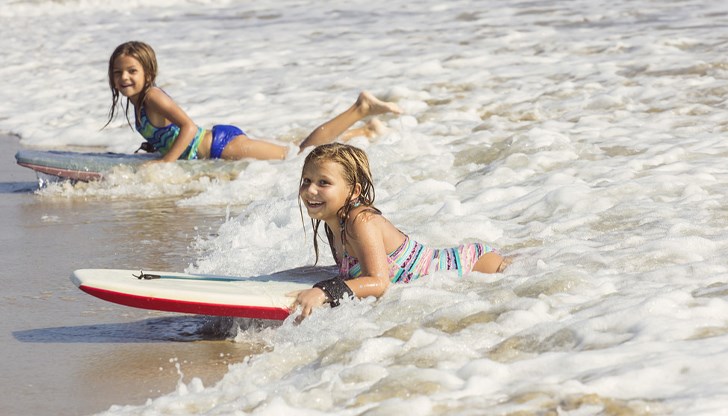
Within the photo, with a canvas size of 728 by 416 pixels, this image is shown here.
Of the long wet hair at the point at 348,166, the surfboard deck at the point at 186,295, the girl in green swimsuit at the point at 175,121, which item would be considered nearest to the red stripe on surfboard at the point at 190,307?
the surfboard deck at the point at 186,295

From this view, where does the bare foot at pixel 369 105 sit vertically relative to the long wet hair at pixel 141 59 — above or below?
below

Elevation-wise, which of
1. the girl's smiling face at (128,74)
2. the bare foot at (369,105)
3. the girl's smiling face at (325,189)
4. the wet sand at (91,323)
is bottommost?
the wet sand at (91,323)

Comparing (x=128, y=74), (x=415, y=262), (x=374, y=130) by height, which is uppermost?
(x=128, y=74)

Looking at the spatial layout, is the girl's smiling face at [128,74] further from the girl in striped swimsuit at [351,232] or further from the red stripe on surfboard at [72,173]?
the girl in striped swimsuit at [351,232]

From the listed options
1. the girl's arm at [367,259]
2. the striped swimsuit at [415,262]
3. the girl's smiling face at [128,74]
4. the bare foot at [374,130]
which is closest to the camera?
the girl's arm at [367,259]

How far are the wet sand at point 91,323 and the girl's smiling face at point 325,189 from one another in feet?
2.11

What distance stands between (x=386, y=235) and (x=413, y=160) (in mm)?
3194

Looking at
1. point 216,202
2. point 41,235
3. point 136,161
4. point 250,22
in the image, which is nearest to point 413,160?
point 216,202

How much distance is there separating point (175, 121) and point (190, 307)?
3.96 meters

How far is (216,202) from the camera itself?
7.33 meters

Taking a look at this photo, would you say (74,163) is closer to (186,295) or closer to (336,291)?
(186,295)

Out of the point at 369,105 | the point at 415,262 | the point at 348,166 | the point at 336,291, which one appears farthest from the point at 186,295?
the point at 369,105

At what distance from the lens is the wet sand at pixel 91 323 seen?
3826mm

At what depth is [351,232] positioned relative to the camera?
15.0 feet
